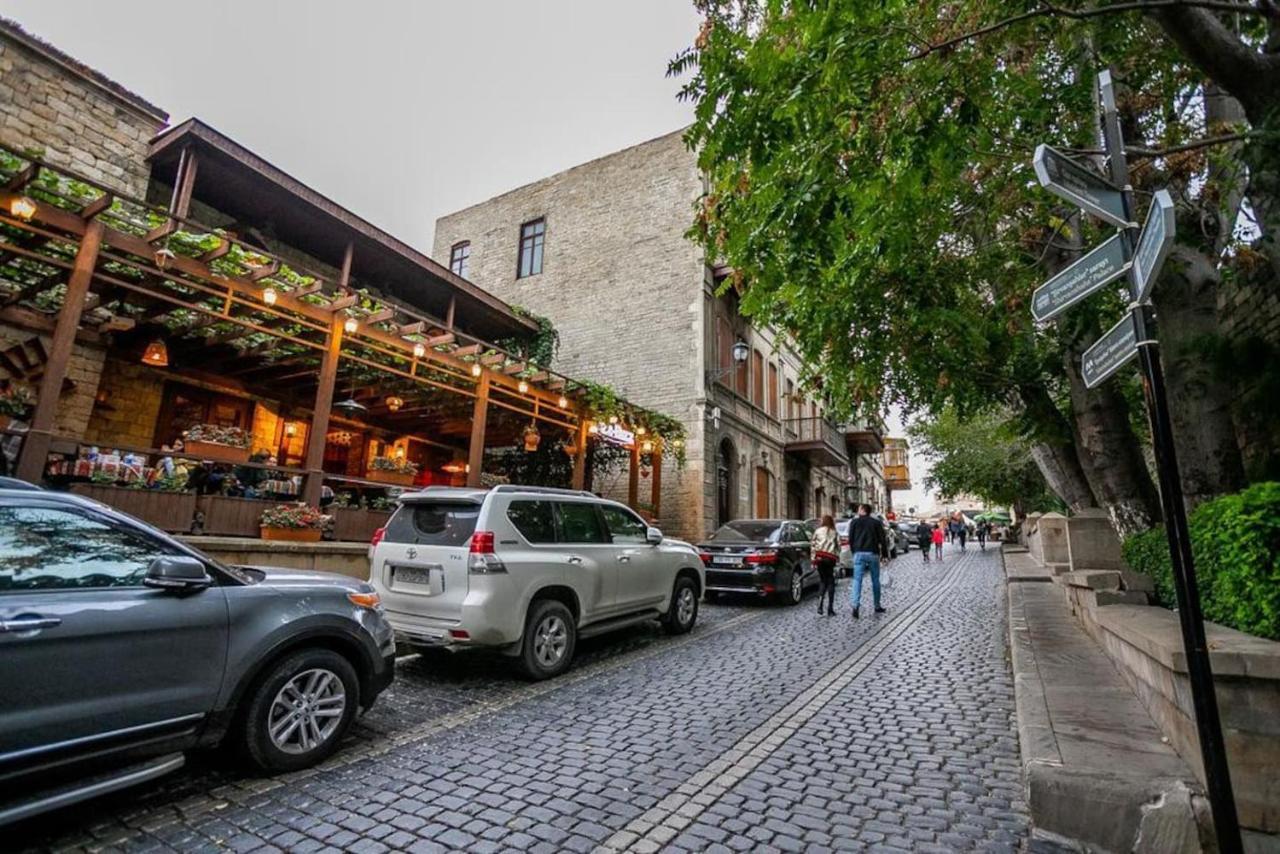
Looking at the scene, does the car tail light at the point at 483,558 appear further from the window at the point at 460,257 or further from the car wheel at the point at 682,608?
the window at the point at 460,257

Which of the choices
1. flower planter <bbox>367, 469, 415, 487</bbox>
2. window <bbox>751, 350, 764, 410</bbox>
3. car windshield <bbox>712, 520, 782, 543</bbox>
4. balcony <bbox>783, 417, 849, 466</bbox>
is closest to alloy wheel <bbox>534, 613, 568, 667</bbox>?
car windshield <bbox>712, 520, 782, 543</bbox>

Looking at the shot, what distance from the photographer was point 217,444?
8.54m

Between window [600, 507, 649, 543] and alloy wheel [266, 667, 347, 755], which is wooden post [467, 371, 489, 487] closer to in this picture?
window [600, 507, 649, 543]

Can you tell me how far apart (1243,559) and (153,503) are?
10.2 m

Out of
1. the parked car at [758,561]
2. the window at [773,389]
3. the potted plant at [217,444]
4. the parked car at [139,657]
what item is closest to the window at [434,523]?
the parked car at [139,657]

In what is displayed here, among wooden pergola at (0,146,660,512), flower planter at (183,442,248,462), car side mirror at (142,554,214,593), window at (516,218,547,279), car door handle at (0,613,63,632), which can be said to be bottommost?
car door handle at (0,613,63,632)

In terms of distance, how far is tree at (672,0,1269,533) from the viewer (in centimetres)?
450

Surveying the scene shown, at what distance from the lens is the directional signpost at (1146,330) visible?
241cm

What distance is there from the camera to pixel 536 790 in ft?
11.5

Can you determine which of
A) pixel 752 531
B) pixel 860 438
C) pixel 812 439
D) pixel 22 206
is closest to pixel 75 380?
pixel 22 206

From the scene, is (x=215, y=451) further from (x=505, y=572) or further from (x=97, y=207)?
(x=505, y=572)

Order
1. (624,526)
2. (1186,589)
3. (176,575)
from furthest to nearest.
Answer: (624,526)
(176,575)
(1186,589)

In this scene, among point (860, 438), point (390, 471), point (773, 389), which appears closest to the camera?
point (390, 471)

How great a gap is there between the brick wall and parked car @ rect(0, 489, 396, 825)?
513 inches
